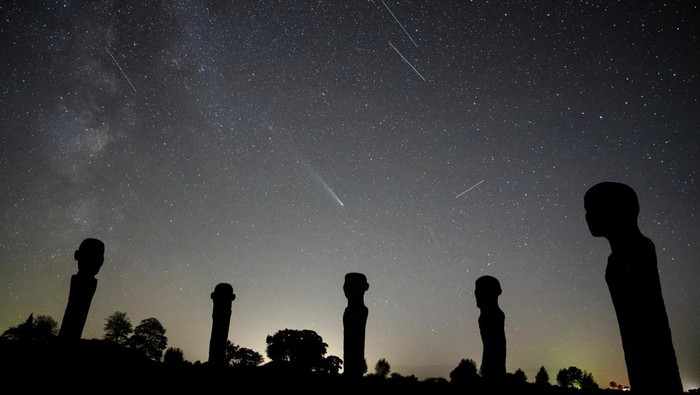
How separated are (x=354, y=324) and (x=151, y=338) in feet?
179

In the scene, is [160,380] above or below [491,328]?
below

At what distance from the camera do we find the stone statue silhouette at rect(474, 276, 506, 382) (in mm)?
9734

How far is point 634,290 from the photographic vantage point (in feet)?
18.2

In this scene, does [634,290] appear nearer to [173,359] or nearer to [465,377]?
[465,377]

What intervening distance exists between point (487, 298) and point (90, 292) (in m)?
11.3

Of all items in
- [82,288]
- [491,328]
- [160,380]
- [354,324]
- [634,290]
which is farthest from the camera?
[354,324]

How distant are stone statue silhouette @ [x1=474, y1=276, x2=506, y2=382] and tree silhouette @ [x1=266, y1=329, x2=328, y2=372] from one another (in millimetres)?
47530

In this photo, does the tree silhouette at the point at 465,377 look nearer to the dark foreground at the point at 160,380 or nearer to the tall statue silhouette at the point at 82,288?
the dark foreground at the point at 160,380

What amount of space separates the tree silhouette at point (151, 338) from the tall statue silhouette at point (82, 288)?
49412 mm

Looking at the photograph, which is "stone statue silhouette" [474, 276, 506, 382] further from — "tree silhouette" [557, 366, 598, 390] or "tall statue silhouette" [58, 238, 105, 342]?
"tree silhouette" [557, 366, 598, 390]

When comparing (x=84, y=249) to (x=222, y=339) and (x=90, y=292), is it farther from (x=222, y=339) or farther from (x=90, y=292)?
(x=222, y=339)

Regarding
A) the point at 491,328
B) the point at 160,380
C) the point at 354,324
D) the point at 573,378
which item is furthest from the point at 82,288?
the point at 573,378

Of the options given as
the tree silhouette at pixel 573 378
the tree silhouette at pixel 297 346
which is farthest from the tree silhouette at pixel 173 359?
the tree silhouette at pixel 573 378

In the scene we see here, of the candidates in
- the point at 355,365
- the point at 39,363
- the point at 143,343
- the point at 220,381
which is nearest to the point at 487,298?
the point at 355,365
